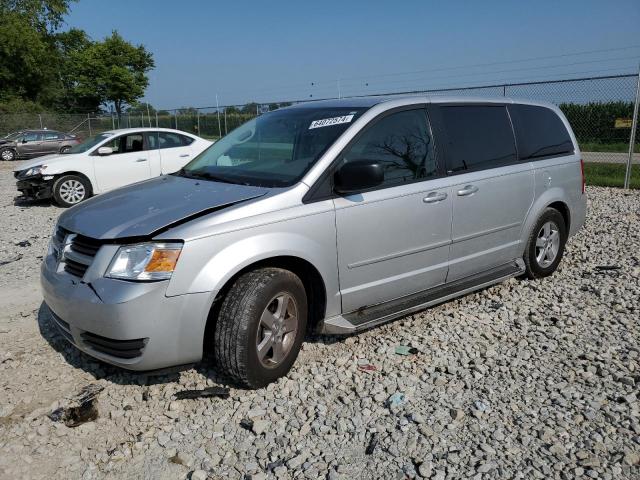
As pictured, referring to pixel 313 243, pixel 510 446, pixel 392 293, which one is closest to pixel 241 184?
pixel 313 243

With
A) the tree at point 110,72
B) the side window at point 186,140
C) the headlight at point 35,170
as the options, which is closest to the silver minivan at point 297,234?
the side window at point 186,140

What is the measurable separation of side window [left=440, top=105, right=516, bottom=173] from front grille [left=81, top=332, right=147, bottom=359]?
2688 mm

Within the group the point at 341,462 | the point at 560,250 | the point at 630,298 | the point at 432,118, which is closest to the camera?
the point at 341,462

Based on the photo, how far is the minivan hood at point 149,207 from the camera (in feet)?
10.5

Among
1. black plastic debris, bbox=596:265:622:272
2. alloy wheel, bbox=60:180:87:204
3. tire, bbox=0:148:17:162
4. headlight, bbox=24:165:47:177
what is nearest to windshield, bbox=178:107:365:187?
black plastic debris, bbox=596:265:622:272

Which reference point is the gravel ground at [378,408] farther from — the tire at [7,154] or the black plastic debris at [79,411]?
the tire at [7,154]

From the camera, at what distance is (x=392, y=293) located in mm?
4066

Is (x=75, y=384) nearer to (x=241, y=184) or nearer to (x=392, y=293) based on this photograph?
(x=241, y=184)

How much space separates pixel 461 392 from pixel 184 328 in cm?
176

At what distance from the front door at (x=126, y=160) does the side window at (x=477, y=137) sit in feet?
26.6

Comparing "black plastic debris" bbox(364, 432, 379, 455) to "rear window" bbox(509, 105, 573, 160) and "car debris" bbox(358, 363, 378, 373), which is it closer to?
"car debris" bbox(358, 363, 378, 373)

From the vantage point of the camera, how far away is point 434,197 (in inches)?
163

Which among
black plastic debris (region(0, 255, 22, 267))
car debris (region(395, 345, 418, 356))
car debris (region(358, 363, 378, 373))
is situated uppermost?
black plastic debris (region(0, 255, 22, 267))

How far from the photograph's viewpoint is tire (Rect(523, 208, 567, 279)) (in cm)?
529
